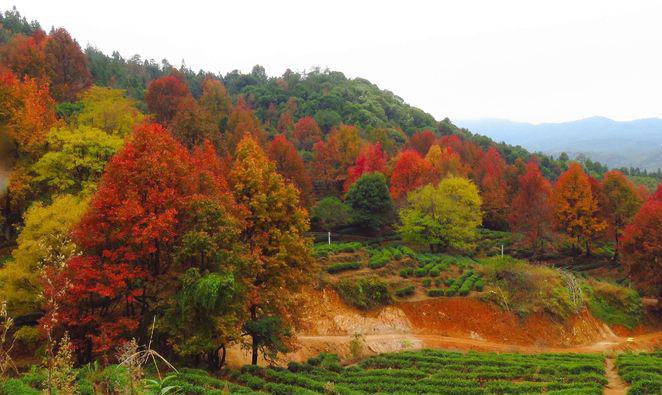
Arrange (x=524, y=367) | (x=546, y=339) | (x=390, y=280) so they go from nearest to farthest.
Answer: (x=524, y=367) → (x=546, y=339) → (x=390, y=280)

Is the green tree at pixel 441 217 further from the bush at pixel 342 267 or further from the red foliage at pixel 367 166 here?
the red foliage at pixel 367 166

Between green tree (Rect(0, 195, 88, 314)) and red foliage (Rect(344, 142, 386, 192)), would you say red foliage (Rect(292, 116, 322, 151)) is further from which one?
green tree (Rect(0, 195, 88, 314))

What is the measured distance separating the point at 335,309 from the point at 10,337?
67.8ft

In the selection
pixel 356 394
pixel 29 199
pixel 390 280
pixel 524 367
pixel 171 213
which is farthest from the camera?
pixel 390 280

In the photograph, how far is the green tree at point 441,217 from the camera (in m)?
45.5

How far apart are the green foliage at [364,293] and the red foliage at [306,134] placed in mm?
45240

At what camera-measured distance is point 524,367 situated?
22.9 metres

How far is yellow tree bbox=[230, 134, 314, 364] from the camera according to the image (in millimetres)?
21719

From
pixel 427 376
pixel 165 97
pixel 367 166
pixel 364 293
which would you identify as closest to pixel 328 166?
pixel 367 166

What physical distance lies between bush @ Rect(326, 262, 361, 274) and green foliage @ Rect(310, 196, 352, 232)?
9.92 meters

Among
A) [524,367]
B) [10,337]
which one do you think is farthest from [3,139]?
[524,367]

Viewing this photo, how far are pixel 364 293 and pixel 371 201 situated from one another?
53.0 feet

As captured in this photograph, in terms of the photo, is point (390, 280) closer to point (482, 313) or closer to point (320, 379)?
point (482, 313)

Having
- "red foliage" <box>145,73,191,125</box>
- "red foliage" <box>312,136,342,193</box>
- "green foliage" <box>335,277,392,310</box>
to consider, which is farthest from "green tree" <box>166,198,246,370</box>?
"red foliage" <box>312,136,342,193</box>
